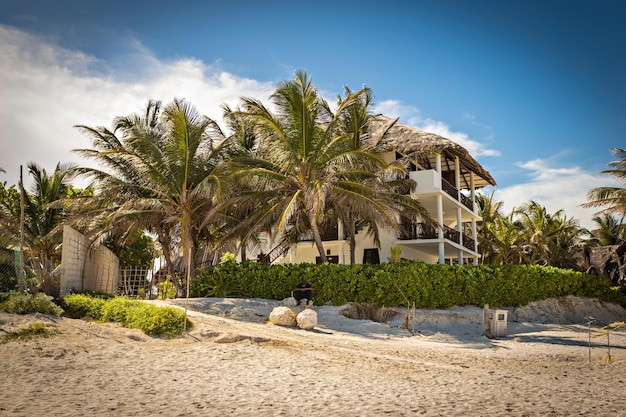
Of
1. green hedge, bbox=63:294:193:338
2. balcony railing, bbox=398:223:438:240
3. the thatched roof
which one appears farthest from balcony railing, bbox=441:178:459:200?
green hedge, bbox=63:294:193:338

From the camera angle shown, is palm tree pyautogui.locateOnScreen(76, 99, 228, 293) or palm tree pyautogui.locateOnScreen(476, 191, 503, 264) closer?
palm tree pyautogui.locateOnScreen(76, 99, 228, 293)

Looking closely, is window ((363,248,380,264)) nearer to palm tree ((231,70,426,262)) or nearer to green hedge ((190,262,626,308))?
green hedge ((190,262,626,308))

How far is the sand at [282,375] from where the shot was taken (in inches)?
254

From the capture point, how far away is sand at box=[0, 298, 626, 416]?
254 inches

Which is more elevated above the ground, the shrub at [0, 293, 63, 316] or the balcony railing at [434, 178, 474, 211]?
the balcony railing at [434, 178, 474, 211]

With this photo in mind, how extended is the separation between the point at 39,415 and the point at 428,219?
1693 centimetres

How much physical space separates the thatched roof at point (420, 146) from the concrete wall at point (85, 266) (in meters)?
11.4

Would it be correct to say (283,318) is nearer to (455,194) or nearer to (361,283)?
(361,283)

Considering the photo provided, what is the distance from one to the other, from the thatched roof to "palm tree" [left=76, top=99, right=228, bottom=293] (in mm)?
7119

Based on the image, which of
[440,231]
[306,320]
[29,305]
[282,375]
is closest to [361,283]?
[306,320]

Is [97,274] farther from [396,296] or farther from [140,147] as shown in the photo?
[396,296]

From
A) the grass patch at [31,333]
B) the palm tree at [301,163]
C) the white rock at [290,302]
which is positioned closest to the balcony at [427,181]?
the palm tree at [301,163]

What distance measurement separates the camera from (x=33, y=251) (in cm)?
2411

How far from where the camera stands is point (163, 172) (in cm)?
1984
